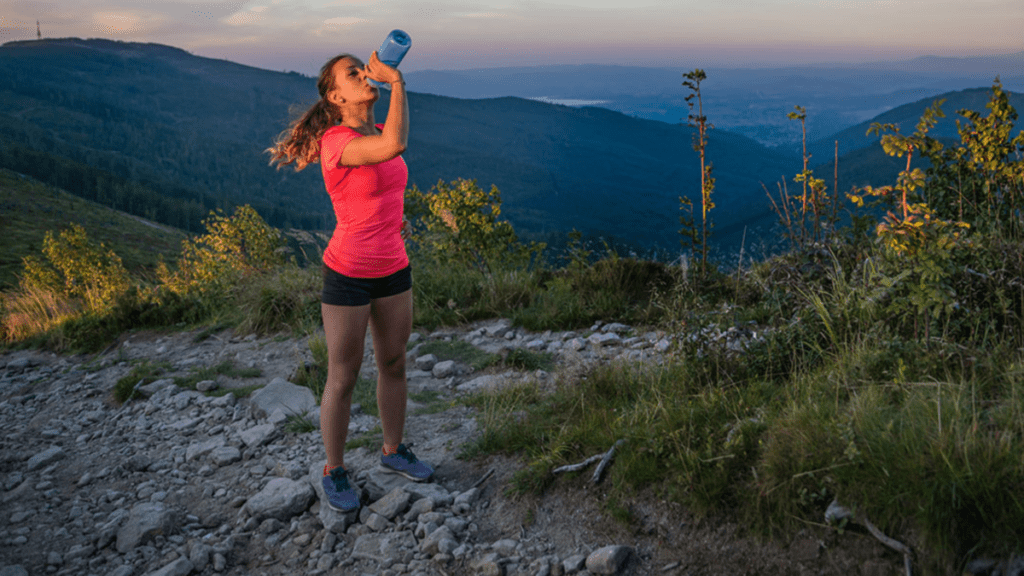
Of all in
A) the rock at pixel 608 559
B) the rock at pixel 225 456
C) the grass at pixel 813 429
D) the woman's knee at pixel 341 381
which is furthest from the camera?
the rock at pixel 225 456

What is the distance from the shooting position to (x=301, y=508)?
3.68m

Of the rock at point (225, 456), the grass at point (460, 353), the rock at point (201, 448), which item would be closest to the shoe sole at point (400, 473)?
the rock at point (225, 456)

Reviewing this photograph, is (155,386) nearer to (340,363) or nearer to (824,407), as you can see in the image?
(340,363)

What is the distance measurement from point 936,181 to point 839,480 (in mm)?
3728

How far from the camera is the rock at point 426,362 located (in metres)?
6.07

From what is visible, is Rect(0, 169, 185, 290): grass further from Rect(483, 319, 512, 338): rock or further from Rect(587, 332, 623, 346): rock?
Rect(587, 332, 623, 346): rock

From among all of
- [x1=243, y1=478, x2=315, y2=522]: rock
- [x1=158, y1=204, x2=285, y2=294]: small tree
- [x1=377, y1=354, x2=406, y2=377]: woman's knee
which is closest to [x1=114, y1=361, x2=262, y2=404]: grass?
[x1=243, y1=478, x2=315, y2=522]: rock

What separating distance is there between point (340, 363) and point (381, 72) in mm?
1533

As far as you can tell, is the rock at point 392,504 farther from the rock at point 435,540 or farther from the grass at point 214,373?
the grass at point 214,373

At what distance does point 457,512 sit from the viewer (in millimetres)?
3436

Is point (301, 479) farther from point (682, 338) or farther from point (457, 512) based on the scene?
point (682, 338)

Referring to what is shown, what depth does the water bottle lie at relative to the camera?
2.89m

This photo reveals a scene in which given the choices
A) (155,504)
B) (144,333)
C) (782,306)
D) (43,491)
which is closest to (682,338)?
(782,306)

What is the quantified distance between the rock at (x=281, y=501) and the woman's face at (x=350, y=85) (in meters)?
2.31
